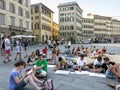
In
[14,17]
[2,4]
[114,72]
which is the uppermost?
[2,4]

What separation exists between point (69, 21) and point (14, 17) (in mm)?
46832

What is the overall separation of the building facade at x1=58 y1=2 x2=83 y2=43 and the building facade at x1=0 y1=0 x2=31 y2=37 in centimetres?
3688

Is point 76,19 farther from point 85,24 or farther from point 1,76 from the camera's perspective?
point 1,76

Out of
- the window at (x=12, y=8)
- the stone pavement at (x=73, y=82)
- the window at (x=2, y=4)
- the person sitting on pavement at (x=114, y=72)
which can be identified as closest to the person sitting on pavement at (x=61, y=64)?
the stone pavement at (x=73, y=82)

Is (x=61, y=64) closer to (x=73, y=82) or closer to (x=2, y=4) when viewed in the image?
(x=73, y=82)

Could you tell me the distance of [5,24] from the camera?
141 ft

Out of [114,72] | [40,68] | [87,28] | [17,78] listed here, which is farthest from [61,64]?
[87,28]

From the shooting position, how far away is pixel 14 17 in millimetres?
47062

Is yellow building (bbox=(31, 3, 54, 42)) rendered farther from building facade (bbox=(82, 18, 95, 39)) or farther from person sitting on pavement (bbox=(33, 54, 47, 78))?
person sitting on pavement (bbox=(33, 54, 47, 78))

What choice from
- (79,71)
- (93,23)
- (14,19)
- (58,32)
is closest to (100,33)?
(93,23)

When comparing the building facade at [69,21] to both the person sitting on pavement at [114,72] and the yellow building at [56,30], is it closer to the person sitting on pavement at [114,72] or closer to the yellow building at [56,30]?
the yellow building at [56,30]

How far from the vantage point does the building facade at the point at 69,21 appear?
3531 inches

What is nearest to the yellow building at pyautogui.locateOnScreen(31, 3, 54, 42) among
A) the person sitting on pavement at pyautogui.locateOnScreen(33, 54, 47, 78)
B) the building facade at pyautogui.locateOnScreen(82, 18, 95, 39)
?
the building facade at pyautogui.locateOnScreen(82, 18, 95, 39)

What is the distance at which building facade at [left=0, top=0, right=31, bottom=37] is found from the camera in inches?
1677
